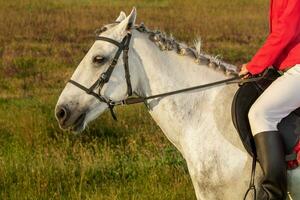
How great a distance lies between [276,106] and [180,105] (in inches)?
31.2

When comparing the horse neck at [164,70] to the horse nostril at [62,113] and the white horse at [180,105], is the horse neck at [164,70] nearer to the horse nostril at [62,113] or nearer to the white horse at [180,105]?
the white horse at [180,105]

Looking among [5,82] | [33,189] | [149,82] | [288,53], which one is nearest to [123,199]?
[33,189]

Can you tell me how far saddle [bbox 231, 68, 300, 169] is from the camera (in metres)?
3.87

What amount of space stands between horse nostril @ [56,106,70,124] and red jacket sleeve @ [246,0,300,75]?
146cm

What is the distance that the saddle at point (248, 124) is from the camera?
3.87 m

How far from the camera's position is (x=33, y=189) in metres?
6.37

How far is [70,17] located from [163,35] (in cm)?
2275

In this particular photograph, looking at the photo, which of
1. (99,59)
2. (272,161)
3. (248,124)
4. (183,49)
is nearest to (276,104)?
(248,124)

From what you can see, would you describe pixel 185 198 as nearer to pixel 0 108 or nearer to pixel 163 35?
pixel 163 35

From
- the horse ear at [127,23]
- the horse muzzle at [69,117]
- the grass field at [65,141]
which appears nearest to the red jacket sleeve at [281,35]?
the horse ear at [127,23]

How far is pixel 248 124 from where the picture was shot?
3959 mm

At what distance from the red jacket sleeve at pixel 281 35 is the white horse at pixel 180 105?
0.44 m

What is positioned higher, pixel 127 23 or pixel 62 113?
pixel 127 23

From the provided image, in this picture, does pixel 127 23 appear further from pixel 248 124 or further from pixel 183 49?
pixel 248 124
